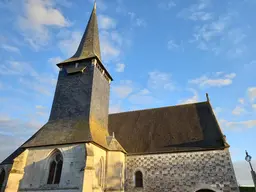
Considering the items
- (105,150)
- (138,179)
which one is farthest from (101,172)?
(138,179)

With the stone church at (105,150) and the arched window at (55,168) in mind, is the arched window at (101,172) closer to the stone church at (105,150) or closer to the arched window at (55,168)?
the stone church at (105,150)

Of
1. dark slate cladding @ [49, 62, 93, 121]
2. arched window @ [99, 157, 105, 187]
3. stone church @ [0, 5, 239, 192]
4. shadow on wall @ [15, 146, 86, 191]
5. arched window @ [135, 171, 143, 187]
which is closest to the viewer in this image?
shadow on wall @ [15, 146, 86, 191]

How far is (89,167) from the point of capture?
1048cm

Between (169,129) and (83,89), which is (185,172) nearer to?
(169,129)

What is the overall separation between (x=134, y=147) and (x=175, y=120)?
4.27 metres

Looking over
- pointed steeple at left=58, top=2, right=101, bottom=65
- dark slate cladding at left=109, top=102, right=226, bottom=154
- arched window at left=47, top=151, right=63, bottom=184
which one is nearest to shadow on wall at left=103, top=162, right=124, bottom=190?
dark slate cladding at left=109, top=102, right=226, bottom=154

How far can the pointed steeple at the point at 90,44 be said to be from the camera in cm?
1686

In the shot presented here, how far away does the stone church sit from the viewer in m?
11.6

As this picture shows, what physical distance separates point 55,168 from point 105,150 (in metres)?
3.45

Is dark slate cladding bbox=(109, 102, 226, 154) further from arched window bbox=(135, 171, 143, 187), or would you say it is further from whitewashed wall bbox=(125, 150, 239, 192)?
arched window bbox=(135, 171, 143, 187)

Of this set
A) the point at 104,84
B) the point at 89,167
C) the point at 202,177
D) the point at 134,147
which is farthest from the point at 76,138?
the point at 202,177

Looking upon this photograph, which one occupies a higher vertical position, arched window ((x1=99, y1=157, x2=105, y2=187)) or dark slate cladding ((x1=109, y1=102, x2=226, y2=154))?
dark slate cladding ((x1=109, y1=102, x2=226, y2=154))

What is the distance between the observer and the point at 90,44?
60.0 ft

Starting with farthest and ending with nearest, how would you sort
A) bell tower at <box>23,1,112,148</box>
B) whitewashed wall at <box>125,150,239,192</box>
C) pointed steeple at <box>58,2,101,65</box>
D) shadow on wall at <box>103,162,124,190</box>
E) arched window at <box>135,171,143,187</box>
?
pointed steeple at <box>58,2,101,65</box>, arched window at <box>135,171,143,187</box>, bell tower at <box>23,1,112,148</box>, shadow on wall at <box>103,162,124,190</box>, whitewashed wall at <box>125,150,239,192</box>
